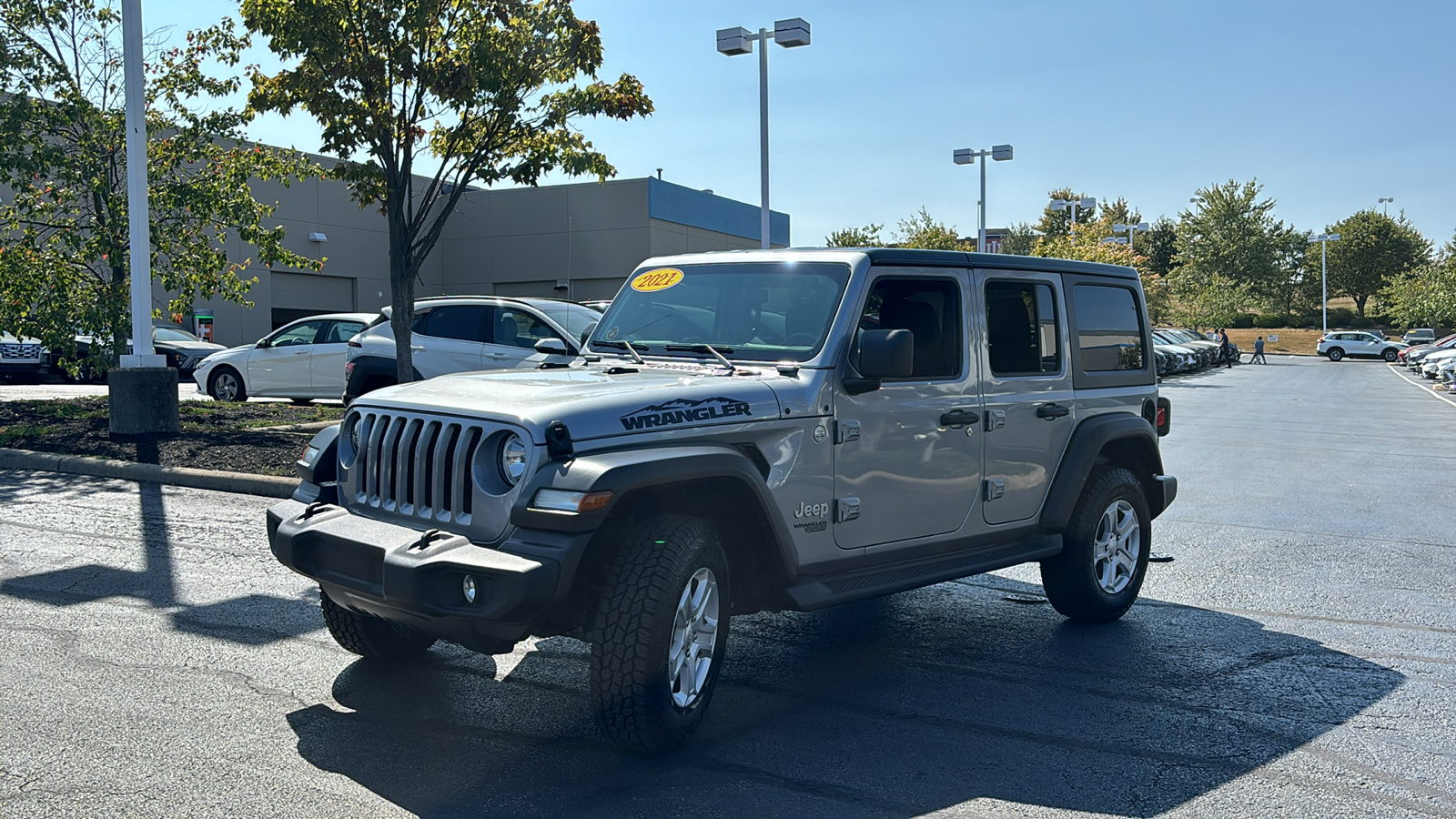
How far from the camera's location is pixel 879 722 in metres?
4.57

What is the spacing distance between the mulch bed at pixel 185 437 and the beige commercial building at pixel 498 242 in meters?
19.5

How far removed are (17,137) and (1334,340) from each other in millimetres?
59131

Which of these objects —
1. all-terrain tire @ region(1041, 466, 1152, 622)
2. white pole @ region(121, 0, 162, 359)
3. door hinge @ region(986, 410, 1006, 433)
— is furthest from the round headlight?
white pole @ region(121, 0, 162, 359)

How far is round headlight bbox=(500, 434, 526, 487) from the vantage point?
3.99 metres

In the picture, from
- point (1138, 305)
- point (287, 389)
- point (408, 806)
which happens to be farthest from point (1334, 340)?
point (408, 806)

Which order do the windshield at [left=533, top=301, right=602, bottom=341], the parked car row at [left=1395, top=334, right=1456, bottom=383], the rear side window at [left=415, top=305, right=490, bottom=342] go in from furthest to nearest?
1. the parked car row at [left=1395, top=334, right=1456, bottom=383]
2. the rear side window at [left=415, top=305, right=490, bottom=342]
3. the windshield at [left=533, top=301, right=602, bottom=341]

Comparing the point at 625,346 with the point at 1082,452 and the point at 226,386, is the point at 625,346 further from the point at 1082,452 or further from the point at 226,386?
the point at 226,386

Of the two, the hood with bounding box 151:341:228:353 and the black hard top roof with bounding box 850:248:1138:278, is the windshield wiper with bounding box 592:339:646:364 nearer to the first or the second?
the black hard top roof with bounding box 850:248:1138:278

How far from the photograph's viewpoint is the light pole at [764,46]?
63.0ft

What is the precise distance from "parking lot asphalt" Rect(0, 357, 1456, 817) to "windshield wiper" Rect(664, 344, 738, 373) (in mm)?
1371

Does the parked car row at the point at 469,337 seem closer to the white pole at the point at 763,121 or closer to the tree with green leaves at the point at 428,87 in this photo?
the tree with green leaves at the point at 428,87

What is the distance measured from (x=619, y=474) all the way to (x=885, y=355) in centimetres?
135

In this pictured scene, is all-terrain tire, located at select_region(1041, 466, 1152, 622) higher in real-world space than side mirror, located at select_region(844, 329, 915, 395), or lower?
lower

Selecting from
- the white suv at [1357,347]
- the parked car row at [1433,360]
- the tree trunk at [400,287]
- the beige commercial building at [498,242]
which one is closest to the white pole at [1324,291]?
the white suv at [1357,347]
